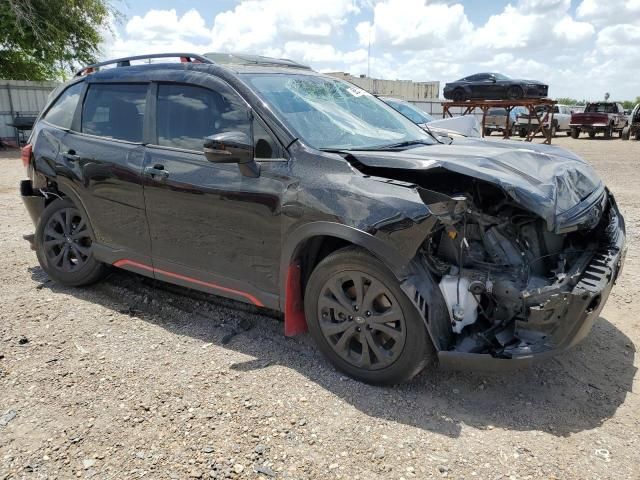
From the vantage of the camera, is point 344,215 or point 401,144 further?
point 401,144

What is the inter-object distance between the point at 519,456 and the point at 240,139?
7.64 feet

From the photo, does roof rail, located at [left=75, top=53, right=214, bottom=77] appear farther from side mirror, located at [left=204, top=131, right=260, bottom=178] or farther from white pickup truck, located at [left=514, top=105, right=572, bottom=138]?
white pickup truck, located at [left=514, top=105, right=572, bottom=138]

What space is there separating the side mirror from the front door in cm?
7

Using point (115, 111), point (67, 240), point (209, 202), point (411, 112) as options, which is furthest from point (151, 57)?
point (411, 112)

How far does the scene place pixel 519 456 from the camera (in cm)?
265

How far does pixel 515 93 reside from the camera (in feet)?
69.4

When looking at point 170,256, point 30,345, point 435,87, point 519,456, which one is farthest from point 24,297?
point 435,87

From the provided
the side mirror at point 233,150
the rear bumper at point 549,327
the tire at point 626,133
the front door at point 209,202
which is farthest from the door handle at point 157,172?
the tire at point 626,133

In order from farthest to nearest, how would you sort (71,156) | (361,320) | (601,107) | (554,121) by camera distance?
(554,121)
(601,107)
(71,156)
(361,320)

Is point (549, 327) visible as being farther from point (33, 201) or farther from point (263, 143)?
point (33, 201)

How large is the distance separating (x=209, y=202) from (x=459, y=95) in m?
20.5

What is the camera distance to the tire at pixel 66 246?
4699 mm

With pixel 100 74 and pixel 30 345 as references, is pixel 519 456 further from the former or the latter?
pixel 100 74

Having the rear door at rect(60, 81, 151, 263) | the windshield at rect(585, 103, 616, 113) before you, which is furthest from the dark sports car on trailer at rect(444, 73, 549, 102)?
the rear door at rect(60, 81, 151, 263)
